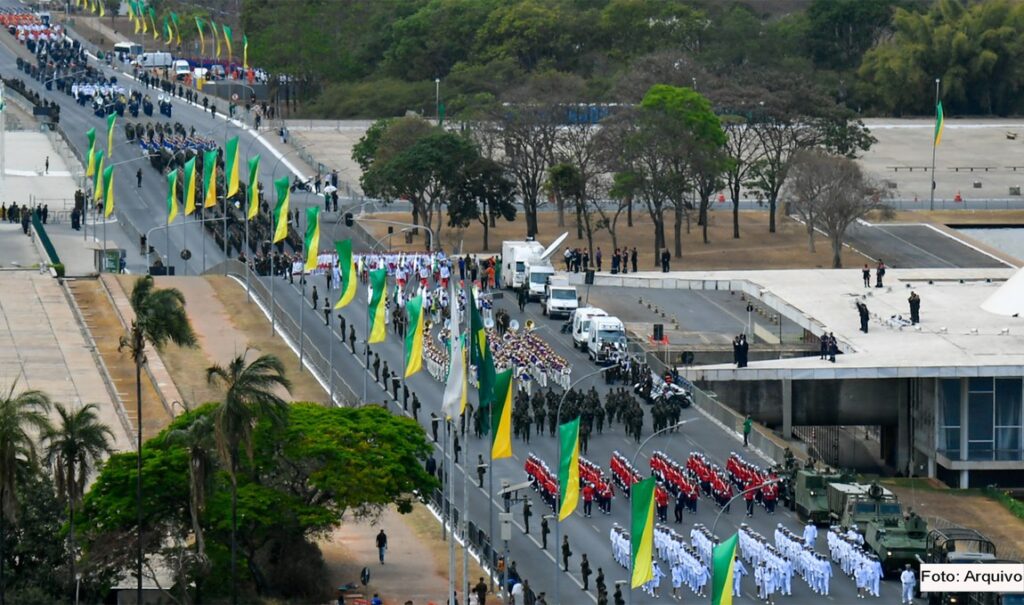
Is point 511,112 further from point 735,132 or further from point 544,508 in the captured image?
point 544,508

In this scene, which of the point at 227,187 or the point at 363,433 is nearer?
the point at 363,433

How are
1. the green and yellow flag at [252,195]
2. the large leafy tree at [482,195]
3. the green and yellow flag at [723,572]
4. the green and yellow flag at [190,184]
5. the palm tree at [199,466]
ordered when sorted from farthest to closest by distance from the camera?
the large leafy tree at [482,195], the green and yellow flag at [190,184], the green and yellow flag at [252,195], the palm tree at [199,466], the green and yellow flag at [723,572]

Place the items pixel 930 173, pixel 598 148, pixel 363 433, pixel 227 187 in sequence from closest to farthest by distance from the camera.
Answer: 1. pixel 363 433
2. pixel 227 187
3. pixel 598 148
4. pixel 930 173

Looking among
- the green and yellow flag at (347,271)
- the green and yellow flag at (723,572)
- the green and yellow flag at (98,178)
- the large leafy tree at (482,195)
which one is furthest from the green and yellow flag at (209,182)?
the green and yellow flag at (723,572)

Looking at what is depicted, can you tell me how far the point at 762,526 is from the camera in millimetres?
92500

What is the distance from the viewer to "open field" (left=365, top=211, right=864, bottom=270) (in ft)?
490

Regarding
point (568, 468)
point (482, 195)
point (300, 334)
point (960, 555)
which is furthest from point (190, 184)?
point (960, 555)

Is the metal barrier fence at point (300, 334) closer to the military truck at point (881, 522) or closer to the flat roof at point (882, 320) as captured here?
the flat roof at point (882, 320)

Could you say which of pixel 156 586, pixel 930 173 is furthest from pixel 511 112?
pixel 156 586

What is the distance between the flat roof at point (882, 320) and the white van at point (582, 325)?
16.5 feet

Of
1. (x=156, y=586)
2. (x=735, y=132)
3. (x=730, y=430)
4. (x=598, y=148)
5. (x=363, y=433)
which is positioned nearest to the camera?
(x=156, y=586)

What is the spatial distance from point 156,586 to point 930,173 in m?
114

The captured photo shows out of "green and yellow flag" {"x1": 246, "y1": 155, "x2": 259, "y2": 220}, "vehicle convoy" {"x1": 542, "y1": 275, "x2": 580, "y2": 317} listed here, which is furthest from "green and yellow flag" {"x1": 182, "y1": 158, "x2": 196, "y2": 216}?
"vehicle convoy" {"x1": 542, "y1": 275, "x2": 580, "y2": 317}

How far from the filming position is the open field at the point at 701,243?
14925cm
